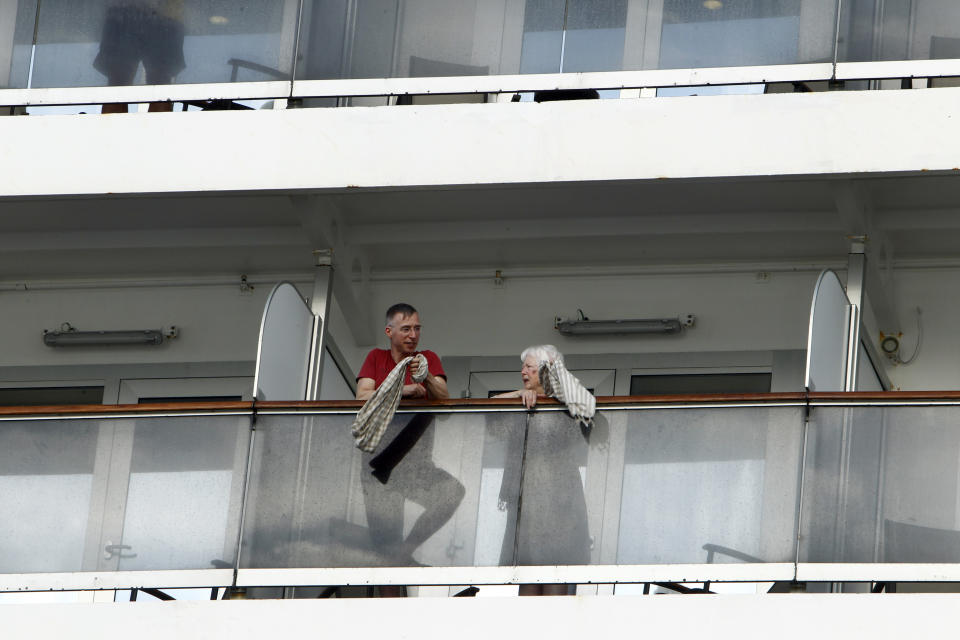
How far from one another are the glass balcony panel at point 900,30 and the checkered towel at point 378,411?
10.4ft

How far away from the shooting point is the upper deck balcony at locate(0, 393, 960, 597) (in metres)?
10.7

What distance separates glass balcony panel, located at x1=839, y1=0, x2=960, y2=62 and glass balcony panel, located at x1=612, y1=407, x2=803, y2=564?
2.34m

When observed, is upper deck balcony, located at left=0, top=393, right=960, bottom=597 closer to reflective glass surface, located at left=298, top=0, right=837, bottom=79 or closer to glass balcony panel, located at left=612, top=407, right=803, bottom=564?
glass balcony panel, located at left=612, top=407, right=803, bottom=564

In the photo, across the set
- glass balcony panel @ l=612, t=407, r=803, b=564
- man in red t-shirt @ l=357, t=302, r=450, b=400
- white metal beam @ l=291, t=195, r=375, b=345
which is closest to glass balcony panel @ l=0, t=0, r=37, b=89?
white metal beam @ l=291, t=195, r=375, b=345

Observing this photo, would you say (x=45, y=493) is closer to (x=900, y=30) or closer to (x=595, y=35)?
(x=595, y=35)

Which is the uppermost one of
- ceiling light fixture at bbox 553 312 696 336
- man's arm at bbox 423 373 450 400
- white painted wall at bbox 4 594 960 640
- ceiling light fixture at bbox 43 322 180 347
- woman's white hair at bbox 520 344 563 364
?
ceiling light fixture at bbox 553 312 696 336

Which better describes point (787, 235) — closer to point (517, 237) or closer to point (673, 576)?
point (517, 237)

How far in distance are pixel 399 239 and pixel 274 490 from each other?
2.64 m

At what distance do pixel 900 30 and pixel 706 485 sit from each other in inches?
117

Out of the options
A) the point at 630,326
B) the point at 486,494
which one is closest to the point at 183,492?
the point at 486,494

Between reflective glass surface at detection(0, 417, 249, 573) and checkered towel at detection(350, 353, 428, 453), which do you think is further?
reflective glass surface at detection(0, 417, 249, 573)

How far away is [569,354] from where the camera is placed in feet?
44.5

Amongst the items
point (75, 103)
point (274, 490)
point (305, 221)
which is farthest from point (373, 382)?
point (75, 103)

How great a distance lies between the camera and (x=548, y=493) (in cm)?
1093
